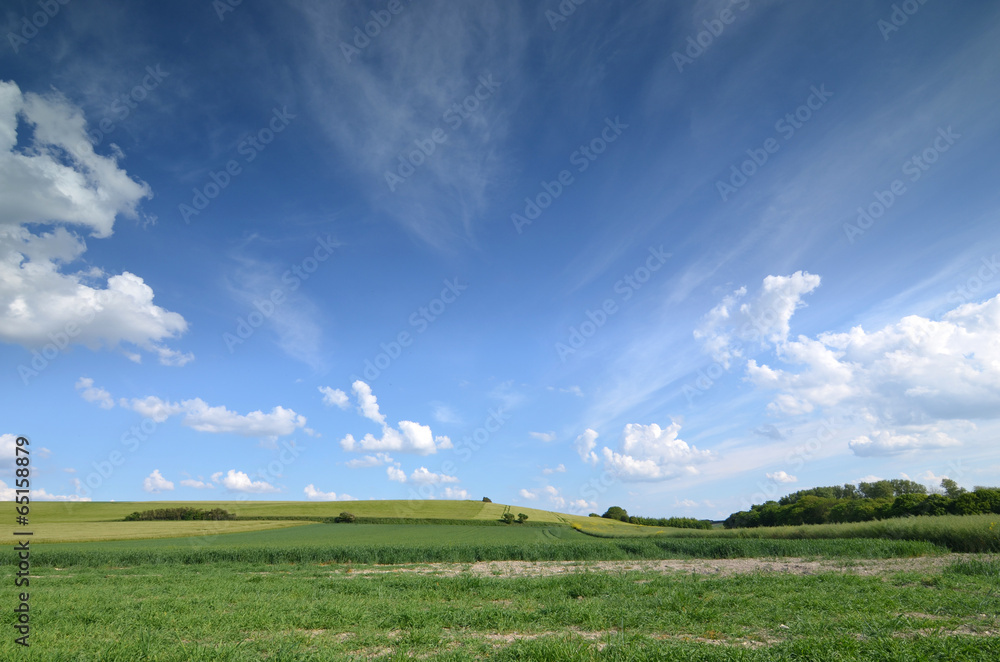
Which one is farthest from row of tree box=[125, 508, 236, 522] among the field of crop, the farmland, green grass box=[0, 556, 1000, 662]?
the field of crop

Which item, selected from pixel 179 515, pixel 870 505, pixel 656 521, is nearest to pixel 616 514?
pixel 656 521

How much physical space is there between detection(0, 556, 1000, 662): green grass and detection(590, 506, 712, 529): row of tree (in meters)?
87.9

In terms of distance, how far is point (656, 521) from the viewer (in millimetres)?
108750

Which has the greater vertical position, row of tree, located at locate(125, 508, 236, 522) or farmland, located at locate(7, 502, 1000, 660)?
farmland, located at locate(7, 502, 1000, 660)

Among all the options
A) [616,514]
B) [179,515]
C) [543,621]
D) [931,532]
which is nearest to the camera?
[543,621]

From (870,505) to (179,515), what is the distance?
389 feet

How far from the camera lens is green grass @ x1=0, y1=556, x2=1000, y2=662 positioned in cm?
823

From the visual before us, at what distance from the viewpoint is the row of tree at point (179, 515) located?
85.5 metres

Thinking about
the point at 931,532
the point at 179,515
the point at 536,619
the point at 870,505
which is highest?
the point at 536,619

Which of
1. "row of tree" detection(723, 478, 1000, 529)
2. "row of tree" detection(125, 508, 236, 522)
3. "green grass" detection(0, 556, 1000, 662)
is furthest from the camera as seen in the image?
"row of tree" detection(125, 508, 236, 522)

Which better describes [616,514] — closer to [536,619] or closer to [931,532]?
[931,532]

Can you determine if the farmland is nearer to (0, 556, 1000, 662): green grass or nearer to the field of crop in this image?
(0, 556, 1000, 662): green grass

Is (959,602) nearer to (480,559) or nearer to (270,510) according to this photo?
(480,559)

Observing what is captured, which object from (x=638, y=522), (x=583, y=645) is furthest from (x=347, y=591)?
(x=638, y=522)
